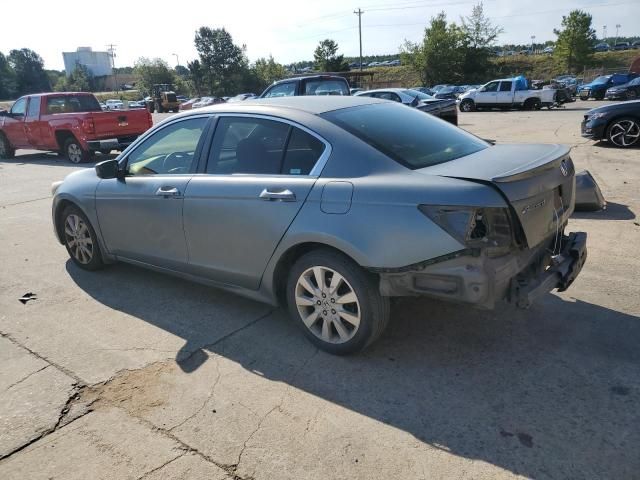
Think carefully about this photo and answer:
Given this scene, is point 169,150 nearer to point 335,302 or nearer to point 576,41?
point 335,302

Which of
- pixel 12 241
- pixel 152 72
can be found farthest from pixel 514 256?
pixel 152 72

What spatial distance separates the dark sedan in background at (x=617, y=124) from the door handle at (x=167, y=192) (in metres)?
10.4

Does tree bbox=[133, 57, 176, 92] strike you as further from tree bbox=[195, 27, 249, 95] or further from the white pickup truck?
the white pickup truck

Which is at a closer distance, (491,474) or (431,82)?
(491,474)

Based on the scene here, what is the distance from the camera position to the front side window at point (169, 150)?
163 inches

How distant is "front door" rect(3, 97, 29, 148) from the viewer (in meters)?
14.9

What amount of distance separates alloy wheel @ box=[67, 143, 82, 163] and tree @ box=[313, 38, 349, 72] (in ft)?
211

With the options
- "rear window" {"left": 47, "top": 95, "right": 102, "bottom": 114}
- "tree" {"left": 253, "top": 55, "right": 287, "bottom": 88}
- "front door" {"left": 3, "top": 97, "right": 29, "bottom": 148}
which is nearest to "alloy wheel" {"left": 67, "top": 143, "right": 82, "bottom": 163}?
"rear window" {"left": 47, "top": 95, "right": 102, "bottom": 114}

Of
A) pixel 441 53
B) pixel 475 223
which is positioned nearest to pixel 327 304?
pixel 475 223

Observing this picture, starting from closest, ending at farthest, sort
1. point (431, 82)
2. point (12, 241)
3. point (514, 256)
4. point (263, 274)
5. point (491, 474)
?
point (491, 474), point (514, 256), point (263, 274), point (12, 241), point (431, 82)

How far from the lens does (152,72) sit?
3408 inches

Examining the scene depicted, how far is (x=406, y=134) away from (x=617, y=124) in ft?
31.3

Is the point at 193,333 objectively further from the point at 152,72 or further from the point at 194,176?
the point at 152,72

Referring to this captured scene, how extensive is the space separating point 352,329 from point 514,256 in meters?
1.10
